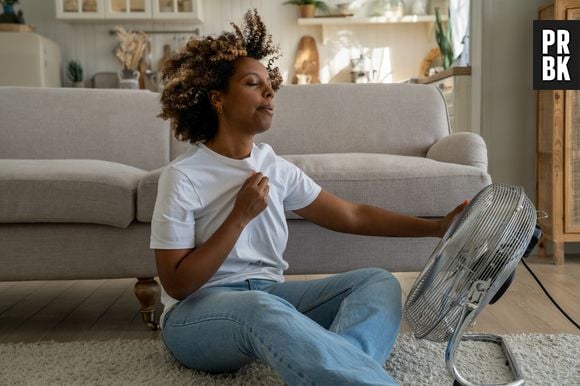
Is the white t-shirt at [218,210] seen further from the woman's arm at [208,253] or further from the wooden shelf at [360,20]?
the wooden shelf at [360,20]

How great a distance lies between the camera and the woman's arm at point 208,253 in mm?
1275

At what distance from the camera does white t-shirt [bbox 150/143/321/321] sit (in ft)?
4.34

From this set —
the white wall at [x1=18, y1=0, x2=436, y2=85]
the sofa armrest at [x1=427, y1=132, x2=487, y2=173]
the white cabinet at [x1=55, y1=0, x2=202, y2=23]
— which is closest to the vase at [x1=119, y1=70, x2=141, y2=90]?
the white wall at [x1=18, y1=0, x2=436, y2=85]

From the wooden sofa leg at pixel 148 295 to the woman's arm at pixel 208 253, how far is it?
57 centimetres

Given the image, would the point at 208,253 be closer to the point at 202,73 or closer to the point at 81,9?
the point at 202,73

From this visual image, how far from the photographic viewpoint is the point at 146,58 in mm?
5355

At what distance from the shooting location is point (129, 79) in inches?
203

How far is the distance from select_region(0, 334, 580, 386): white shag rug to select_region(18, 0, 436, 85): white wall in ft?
13.0

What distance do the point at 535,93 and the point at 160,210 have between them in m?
2.38

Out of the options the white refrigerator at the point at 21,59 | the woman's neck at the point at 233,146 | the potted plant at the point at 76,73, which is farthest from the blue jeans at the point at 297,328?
the potted plant at the point at 76,73

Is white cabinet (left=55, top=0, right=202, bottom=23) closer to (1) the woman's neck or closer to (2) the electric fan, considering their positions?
(1) the woman's neck

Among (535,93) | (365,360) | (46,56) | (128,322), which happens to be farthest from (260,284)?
(46,56)

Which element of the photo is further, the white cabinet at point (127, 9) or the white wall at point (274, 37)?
the white wall at point (274, 37)

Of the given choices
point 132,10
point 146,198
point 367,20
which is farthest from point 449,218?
point 132,10
